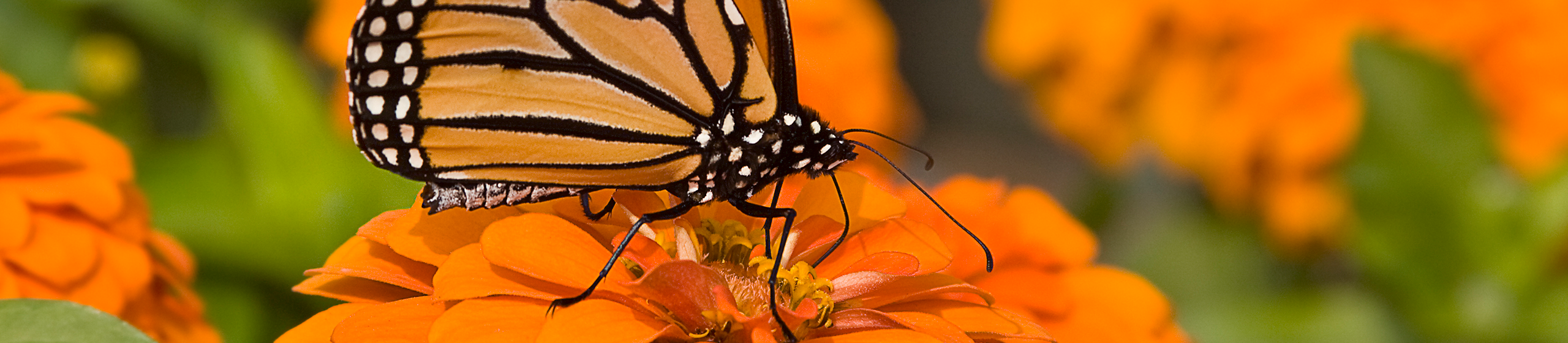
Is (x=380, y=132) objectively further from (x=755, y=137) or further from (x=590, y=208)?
(x=755, y=137)

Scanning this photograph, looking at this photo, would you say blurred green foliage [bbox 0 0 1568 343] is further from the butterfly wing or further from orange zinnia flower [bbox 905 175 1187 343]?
orange zinnia flower [bbox 905 175 1187 343]

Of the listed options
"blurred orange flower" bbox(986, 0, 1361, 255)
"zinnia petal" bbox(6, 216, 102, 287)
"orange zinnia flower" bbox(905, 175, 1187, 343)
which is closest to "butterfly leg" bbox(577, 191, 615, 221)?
"orange zinnia flower" bbox(905, 175, 1187, 343)

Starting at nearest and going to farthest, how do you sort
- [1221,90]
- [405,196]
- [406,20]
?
1. [406,20]
2. [405,196]
3. [1221,90]

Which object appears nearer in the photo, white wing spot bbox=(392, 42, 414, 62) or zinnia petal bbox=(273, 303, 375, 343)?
zinnia petal bbox=(273, 303, 375, 343)

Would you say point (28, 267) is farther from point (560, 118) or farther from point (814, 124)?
point (814, 124)

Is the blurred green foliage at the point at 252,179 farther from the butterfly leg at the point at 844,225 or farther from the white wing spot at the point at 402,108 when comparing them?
the butterfly leg at the point at 844,225

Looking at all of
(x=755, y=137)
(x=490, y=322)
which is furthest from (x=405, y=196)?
(x=490, y=322)
